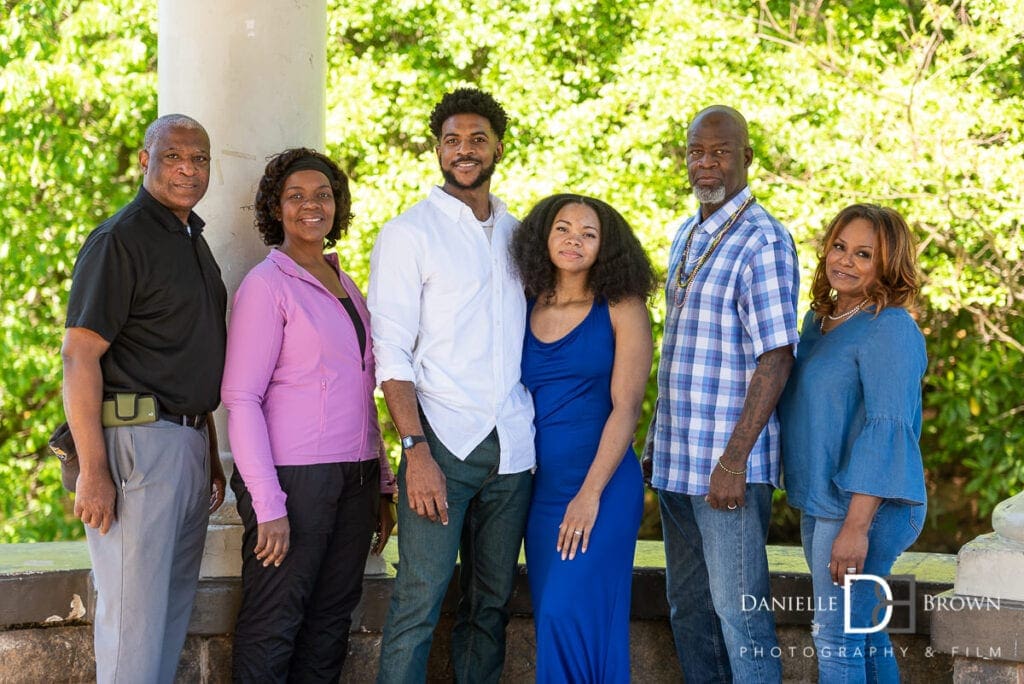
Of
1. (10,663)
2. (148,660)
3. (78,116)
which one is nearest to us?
(148,660)

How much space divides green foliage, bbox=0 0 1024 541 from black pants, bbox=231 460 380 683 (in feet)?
17.2

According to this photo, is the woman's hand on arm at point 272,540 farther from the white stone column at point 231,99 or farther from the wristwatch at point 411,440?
the white stone column at point 231,99

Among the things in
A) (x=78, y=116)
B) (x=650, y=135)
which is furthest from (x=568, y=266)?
(x=78, y=116)

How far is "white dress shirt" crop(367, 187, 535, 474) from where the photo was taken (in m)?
3.71

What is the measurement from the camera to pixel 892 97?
8.67m

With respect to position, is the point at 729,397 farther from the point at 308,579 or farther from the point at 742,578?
the point at 308,579

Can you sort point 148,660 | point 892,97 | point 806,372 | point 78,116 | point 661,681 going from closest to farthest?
point 148,660 → point 806,372 → point 661,681 → point 892,97 → point 78,116

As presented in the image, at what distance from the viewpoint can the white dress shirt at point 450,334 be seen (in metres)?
3.71

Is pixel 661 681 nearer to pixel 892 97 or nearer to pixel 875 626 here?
pixel 875 626

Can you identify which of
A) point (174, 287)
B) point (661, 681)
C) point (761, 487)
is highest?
point (174, 287)

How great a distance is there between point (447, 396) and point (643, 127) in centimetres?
588

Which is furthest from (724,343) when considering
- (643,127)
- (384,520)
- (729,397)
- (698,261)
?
(643,127)

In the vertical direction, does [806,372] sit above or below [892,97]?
below

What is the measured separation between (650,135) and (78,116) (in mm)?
4641
